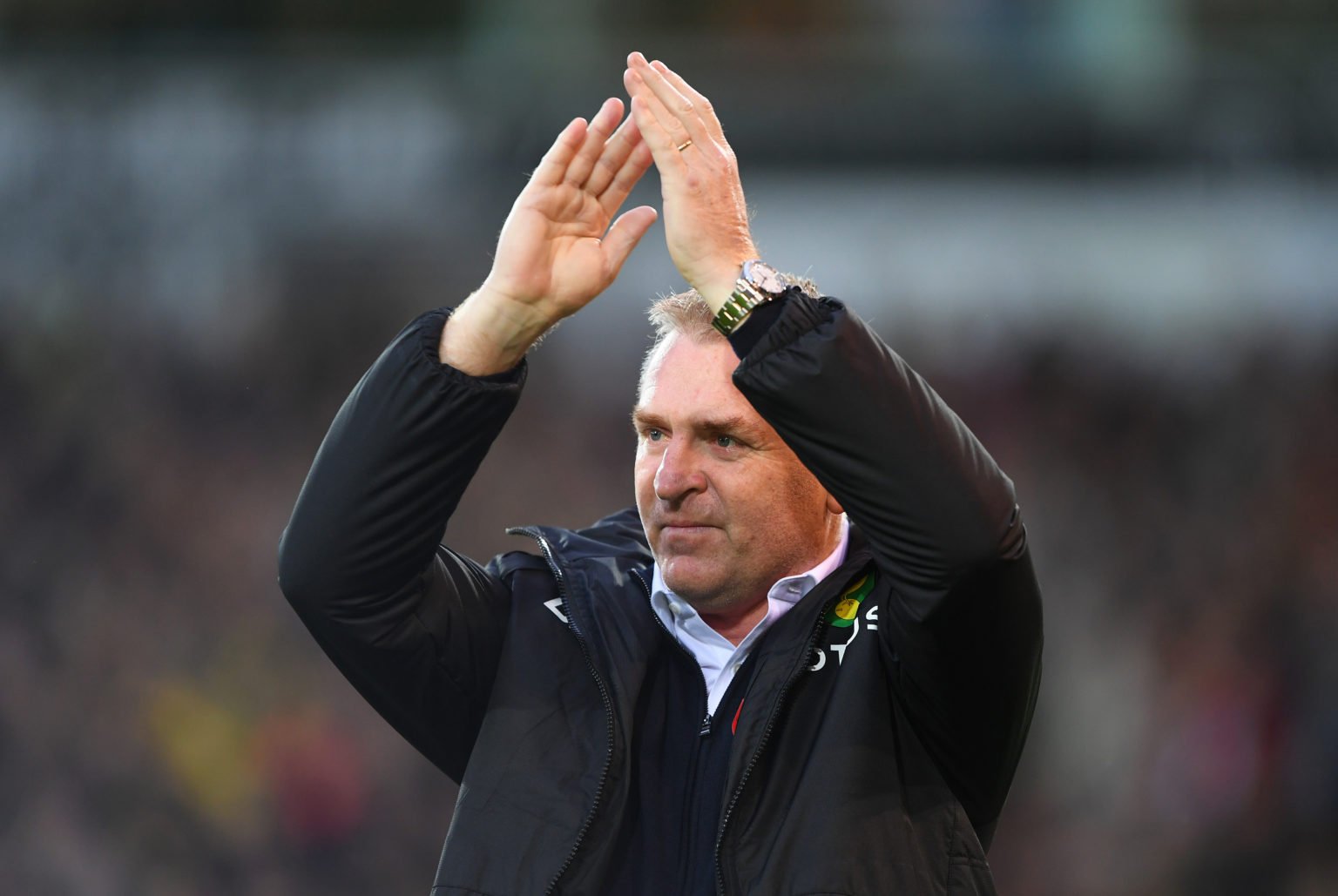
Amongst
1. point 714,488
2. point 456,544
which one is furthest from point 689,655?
point 456,544

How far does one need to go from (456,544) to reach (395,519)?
13.5ft

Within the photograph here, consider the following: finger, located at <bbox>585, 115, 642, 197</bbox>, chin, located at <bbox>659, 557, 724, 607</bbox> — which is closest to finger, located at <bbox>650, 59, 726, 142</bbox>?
finger, located at <bbox>585, 115, 642, 197</bbox>

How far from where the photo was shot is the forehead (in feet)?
6.59

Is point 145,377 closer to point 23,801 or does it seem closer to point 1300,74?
point 23,801

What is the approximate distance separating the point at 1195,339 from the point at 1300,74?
1228 mm

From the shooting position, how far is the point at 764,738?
178 cm

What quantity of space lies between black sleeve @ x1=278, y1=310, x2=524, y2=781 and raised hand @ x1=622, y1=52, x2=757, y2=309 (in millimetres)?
289

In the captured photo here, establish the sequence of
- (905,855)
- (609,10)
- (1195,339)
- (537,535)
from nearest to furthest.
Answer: (905,855) < (537,535) < (1195,339) < (609,10)

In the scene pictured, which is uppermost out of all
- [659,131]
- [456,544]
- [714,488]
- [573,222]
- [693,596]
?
[659,131]

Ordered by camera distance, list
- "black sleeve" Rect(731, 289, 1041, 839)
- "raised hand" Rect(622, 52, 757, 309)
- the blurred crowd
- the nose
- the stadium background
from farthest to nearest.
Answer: the stadium background → the blurred crowd → the nose → "raised hand" Rect(622, 52, 757, 309) → "black sleeve" Rect(731, 289, 1041, 839)

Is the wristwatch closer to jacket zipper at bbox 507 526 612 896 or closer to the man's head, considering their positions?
the man's head

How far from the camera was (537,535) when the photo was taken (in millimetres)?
2051

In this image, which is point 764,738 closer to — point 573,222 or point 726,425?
point 726,425

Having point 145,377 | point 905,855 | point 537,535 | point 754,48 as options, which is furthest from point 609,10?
point 905,855
